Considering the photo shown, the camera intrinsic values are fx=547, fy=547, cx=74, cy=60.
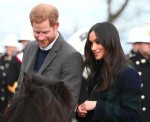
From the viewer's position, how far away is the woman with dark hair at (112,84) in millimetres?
3793

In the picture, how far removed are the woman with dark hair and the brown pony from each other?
4.57 ft

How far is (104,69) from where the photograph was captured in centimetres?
386

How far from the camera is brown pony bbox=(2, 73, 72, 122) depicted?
2.05 metres

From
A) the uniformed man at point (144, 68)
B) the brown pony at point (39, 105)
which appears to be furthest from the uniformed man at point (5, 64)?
the brown pony at point (39, 105)

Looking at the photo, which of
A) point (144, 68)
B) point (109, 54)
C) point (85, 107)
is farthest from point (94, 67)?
point (144, 68)

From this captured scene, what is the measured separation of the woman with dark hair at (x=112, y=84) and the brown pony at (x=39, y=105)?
1.39 meters

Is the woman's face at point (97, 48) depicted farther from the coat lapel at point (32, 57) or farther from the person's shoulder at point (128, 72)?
the coat lapel at point (32, 57)

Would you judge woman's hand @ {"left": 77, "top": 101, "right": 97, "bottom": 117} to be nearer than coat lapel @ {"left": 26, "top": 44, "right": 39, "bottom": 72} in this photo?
Yes

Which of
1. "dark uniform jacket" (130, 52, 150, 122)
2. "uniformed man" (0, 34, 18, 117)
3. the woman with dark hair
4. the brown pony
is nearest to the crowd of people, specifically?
the woman with dark hair

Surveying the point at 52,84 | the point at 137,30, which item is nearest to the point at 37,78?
the point at 52,84

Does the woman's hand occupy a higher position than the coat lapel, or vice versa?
the coat lapel

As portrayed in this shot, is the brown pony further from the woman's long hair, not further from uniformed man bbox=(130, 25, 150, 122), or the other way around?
uniformed man bbox=(130, 25, 150, 122)

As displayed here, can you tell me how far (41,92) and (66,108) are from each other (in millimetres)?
237

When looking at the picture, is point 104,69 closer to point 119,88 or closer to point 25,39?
point 119,88
